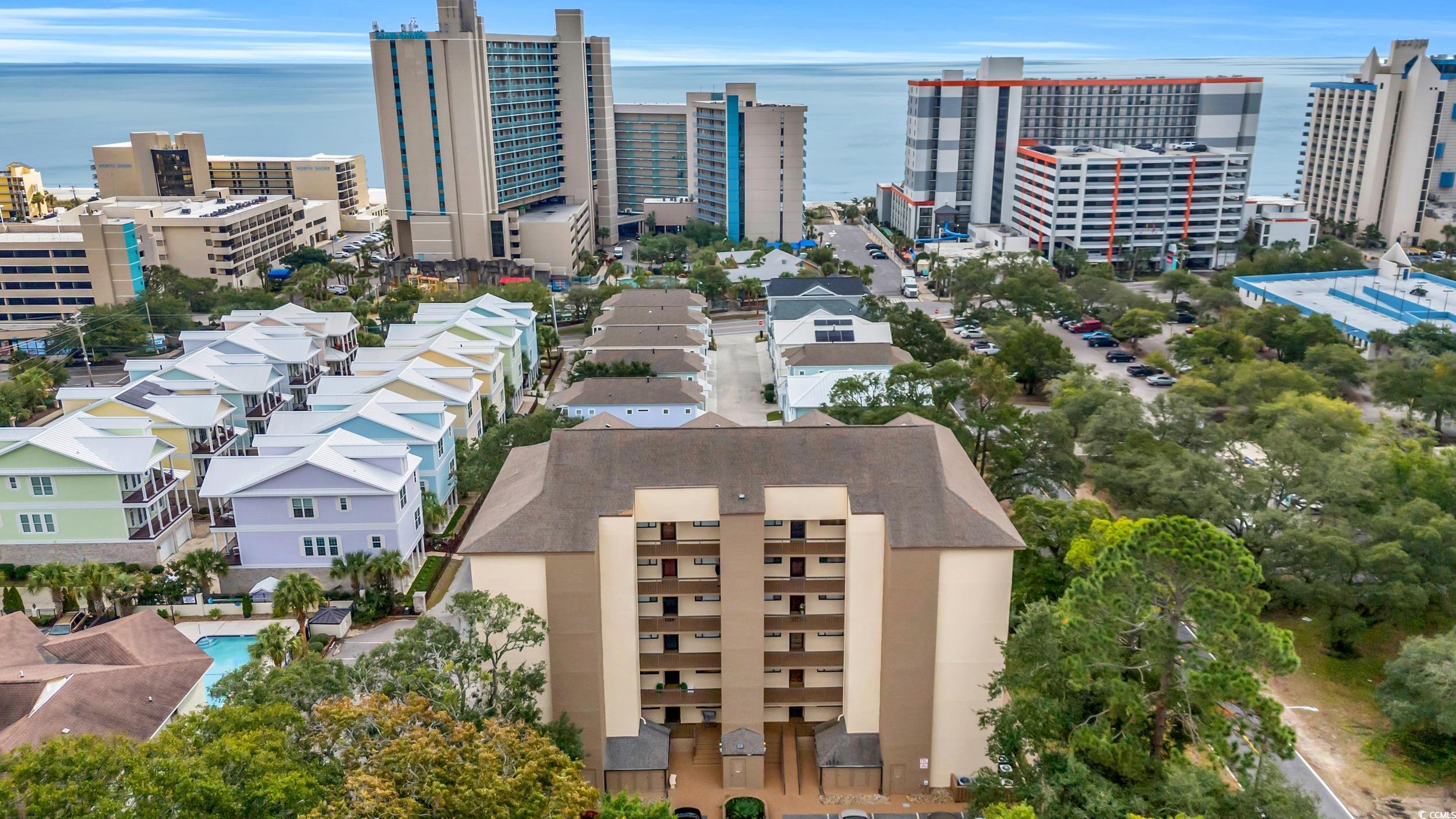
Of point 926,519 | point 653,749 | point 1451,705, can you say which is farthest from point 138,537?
point 1451,705

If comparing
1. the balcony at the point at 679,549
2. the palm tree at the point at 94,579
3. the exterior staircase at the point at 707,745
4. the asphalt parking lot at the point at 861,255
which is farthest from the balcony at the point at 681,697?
the asphalt parking lot at the point at 861,255

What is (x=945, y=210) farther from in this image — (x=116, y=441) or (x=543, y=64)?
(x=116, y=441)

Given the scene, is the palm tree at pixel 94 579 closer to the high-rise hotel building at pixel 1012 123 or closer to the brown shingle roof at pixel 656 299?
the brown shingle roof at pixel 656 299

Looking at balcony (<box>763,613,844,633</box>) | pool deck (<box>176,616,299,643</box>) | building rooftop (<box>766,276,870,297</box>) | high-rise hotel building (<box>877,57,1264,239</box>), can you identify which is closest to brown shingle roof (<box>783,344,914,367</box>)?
building rooftop (<box>766,276,870,297</box>)

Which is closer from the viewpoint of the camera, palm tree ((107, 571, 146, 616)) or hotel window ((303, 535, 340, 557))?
palm tree ((107, 571, 146, 616))

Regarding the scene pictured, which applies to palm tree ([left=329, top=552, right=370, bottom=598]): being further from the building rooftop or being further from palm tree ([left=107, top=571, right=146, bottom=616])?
the building rooftop

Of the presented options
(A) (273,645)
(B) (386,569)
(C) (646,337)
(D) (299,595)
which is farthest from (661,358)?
(A) (273,645)
